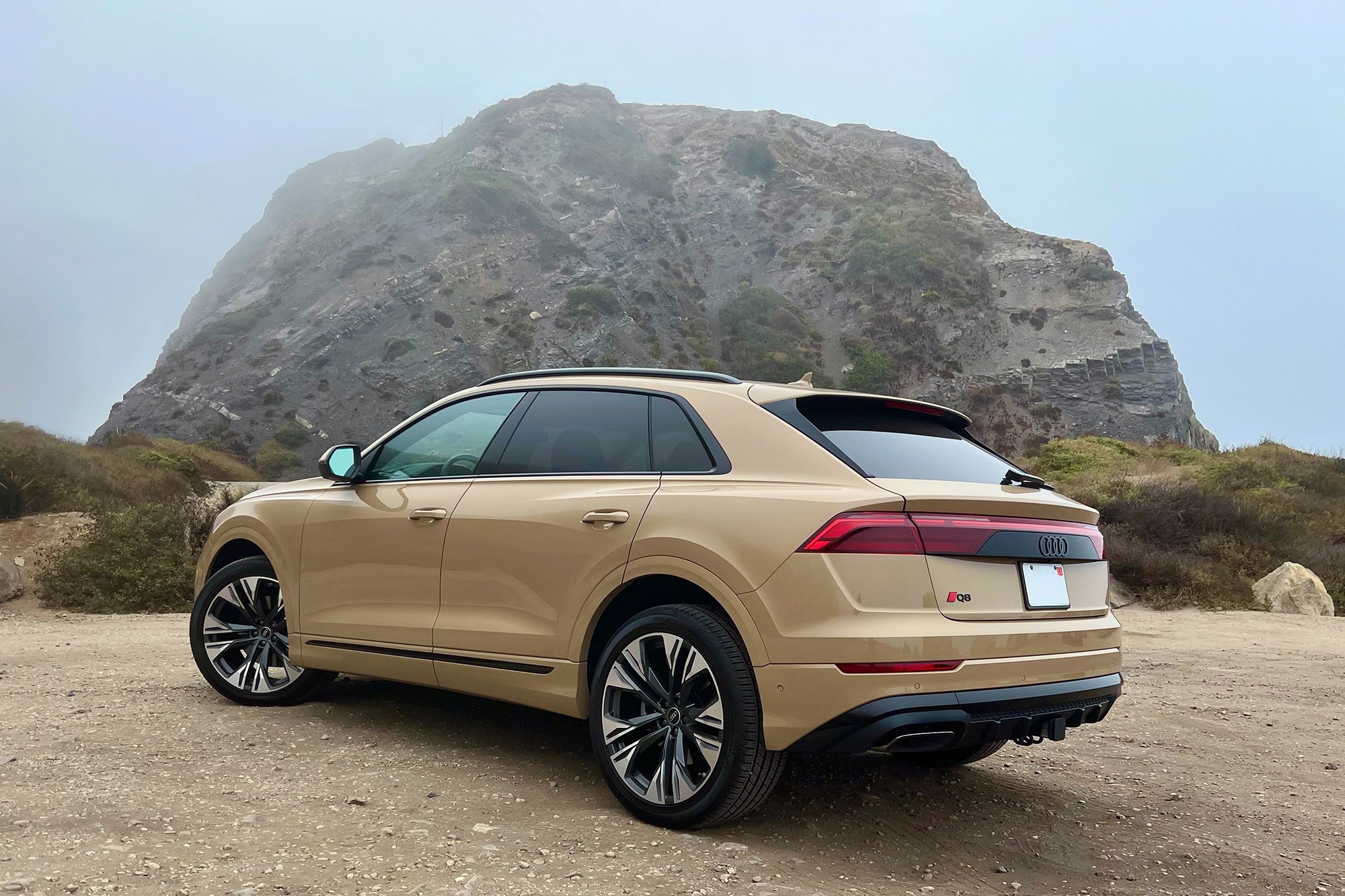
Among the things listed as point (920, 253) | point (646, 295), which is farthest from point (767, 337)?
point (920, 253)

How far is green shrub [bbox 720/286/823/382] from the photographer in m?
60.1

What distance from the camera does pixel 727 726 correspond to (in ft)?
Result: 10.2

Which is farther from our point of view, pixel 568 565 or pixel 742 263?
pixel 742 263

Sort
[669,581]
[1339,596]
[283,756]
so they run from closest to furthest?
[669,581], [283,756], [1339,596]

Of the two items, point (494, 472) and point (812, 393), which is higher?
point (812, 393)

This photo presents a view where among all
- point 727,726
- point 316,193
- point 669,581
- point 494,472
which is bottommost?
point 727,726

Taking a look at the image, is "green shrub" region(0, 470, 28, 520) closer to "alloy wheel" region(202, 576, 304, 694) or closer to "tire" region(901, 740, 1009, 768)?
"alloy wheel" region(202, 576, 304, 694)

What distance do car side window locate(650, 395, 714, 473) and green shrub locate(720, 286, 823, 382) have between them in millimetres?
54336

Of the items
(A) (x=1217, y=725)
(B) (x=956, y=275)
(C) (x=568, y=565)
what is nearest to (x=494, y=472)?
(C) (x=568, y=565)

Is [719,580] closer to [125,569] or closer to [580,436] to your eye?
[580,436]

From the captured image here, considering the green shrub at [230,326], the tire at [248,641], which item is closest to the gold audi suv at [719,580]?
the tire at [248,641]

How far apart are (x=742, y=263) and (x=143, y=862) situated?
231 feet

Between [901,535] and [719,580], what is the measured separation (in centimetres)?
63

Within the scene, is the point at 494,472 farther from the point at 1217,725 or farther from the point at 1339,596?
the point at 1339,596
